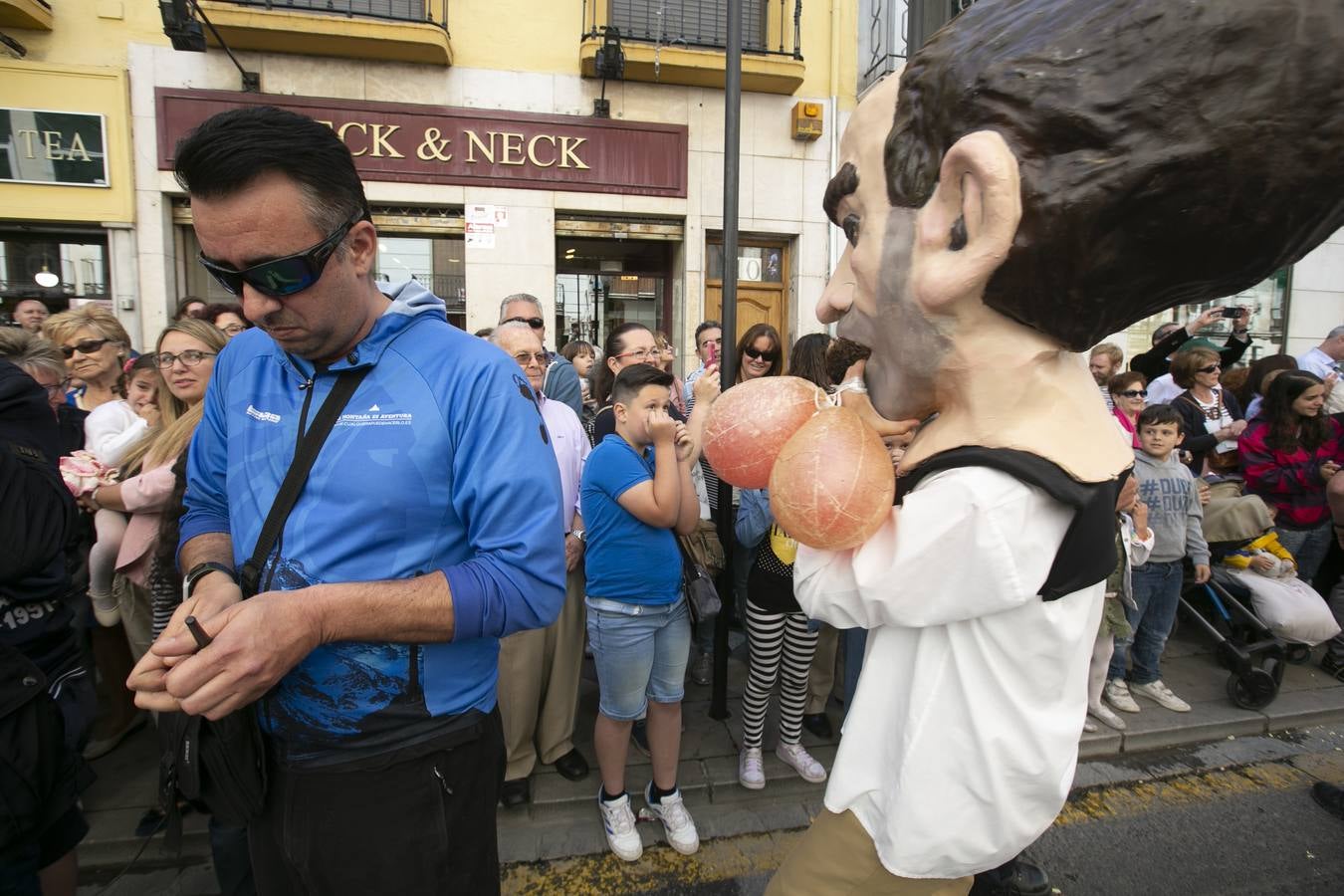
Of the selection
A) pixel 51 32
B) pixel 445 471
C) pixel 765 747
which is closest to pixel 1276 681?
pixel 765 747

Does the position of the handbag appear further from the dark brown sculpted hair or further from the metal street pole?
the metal street pole

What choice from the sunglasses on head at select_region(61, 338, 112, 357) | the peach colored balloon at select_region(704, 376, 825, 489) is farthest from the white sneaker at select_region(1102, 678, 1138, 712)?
the sunglasses on head at select_region(61, 338, 112, 357)

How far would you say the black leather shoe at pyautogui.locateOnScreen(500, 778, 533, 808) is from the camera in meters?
2.93

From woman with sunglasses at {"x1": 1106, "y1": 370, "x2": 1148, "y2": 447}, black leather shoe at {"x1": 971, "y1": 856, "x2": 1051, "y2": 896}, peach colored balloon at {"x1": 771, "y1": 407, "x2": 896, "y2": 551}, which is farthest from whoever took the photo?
woman with sunglasses at {"x1": 1106, "y1": 370, "x2": 1148, "y2": 447}

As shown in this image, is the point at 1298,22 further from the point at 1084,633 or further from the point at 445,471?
the point at 445,471

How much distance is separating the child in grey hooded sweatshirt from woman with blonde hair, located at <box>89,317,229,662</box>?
4.69 meters

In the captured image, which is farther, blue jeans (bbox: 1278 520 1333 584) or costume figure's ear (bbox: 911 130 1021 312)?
blue jeans (bbox: 1278 520 1333 584)

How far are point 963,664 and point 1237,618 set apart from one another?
413 centimetres

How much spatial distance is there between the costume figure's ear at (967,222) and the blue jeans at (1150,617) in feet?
11.7

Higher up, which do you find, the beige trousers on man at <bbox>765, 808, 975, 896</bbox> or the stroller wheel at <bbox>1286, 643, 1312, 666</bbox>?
the beige trousers on man at <bbox>765, 808, 975, 896</bbox>

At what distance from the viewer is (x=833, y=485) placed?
1122 millimetres

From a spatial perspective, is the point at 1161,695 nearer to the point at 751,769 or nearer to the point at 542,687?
the point at 751,769

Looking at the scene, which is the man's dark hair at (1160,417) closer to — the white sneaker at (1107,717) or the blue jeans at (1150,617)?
the blue jeans at (1150,617)

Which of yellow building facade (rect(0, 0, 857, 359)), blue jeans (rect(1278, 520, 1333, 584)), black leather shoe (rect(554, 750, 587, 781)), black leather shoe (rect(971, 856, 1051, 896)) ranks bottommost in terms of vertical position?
black leather shoe (rect(971, 856, 1051, 896))
